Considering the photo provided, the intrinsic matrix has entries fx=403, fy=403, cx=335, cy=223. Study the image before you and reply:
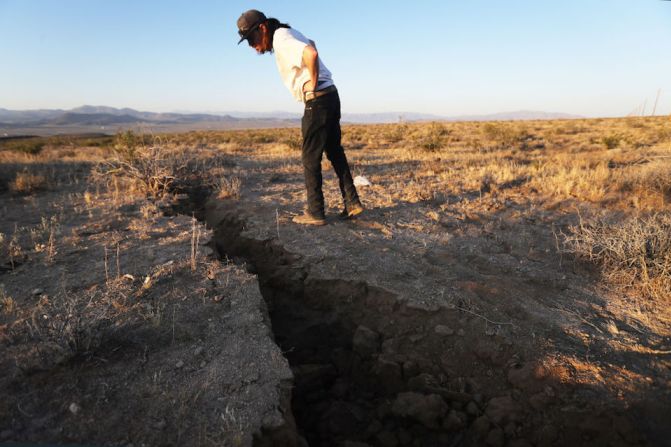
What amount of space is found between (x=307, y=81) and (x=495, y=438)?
284cm

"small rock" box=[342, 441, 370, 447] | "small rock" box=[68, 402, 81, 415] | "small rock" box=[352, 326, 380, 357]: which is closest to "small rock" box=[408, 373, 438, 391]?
"small rock" box=[352, 326, 380, 357]

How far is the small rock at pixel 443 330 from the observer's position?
240cm

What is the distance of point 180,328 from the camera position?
7.46 ft

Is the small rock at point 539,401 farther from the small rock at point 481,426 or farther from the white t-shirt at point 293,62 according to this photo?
the white t-shirt at point 293,62

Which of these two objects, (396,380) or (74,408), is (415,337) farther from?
(74,408)

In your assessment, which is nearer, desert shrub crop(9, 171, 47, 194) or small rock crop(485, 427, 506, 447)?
small rock crop(485, 427, 506, 447)

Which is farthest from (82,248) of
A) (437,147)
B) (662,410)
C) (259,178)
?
(437,147)

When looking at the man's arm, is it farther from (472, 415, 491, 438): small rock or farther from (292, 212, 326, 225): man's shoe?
(472, 415, 491, 438): small rock

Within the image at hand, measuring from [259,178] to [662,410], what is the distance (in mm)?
5587

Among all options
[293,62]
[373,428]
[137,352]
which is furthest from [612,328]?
[293,62]

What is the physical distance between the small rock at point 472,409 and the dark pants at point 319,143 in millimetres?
2326

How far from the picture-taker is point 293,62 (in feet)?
10.8

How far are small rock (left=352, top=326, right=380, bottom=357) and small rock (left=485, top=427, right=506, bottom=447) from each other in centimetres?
77

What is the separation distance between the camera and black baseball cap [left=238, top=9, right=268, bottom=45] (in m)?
3.30
